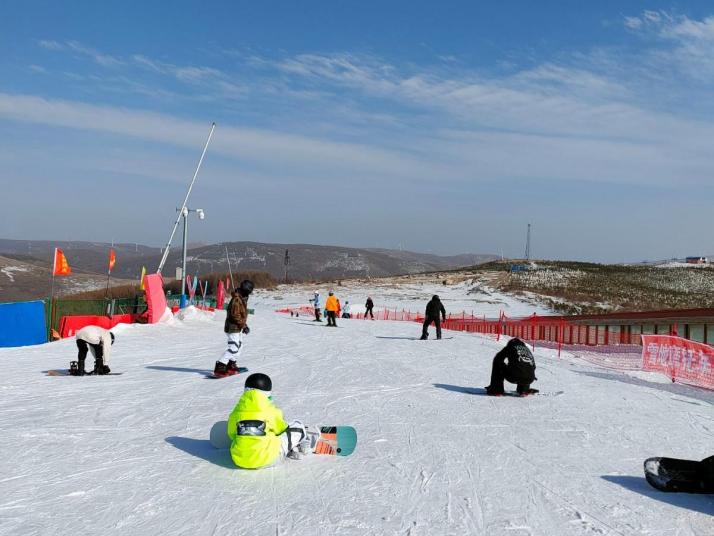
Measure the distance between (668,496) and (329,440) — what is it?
3.08m

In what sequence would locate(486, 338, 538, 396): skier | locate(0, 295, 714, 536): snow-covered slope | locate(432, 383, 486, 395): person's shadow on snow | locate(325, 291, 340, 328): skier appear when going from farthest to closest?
locate(325, 291, 340, 328): skier → locate(432, 383, 486, 395): person's shadow on snow → locate(486, 338, 538, 396): skier → locate(0, 295, 714, 536): snow-covered slope

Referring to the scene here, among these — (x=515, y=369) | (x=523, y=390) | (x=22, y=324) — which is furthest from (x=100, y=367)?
(x=523, y=390)

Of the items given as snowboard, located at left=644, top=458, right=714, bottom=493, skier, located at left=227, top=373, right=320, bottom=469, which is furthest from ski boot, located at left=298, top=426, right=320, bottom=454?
snowboard, located at left=644, top=458, right=714, bottom=493

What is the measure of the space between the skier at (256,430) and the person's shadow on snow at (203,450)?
0.32 metres

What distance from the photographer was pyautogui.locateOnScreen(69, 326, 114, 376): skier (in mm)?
11609

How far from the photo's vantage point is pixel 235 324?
1127 cm

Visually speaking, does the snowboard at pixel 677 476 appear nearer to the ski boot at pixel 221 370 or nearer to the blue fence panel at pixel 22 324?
the ski boot at pixel 221 370

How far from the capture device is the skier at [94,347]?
38.1 feet

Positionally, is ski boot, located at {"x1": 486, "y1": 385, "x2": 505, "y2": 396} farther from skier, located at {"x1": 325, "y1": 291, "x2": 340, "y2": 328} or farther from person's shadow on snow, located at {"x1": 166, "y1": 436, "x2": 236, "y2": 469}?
skier, located at {"x1": 325, "y1": 291, "x2": 340, "y2": 328}

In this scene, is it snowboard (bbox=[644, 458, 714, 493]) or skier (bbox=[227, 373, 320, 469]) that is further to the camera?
skier (bbox=[227, 373, 320, 469])

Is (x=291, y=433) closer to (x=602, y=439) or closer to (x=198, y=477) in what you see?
(x=198, y=477)

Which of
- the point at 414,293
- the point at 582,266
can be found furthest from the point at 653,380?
the point at 582,266

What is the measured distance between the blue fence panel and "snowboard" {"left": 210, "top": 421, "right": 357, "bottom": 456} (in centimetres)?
1311

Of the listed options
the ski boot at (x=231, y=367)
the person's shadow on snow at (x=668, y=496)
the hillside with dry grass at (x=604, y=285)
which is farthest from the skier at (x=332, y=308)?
the hillside with dry grass at (x=604, y=285)
